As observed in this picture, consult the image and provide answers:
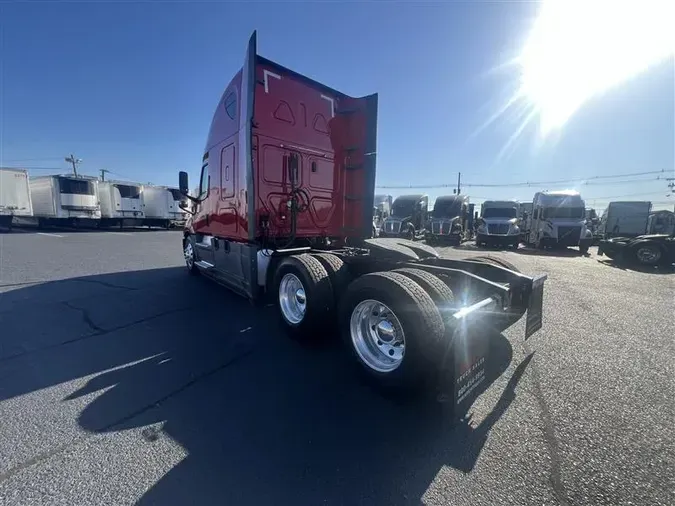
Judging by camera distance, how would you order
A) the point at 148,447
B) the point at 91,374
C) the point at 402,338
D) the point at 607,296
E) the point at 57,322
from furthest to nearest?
the point at 607,296
the point at 57,322
the point at 91,374
the point at 402,338
the point at 148,447

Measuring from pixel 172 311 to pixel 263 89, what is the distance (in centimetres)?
388

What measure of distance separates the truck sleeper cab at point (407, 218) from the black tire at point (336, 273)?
1511 cm

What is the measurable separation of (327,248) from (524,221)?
70.0 ft

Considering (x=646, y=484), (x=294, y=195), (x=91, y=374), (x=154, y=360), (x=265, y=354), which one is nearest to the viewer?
(x=646, y=484)

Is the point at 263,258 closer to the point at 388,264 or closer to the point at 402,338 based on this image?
the point at 388,264

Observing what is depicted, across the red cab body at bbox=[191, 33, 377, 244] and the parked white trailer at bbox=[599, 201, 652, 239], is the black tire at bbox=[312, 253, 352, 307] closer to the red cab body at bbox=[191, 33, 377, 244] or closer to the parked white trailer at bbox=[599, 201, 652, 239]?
the red cab body at bbox=[191, 33, 377, 244]

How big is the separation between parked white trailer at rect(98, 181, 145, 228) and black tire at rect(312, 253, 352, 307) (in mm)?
25600

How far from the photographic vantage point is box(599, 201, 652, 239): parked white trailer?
66.7ft

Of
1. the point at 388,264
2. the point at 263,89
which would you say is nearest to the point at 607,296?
the point at 388,264

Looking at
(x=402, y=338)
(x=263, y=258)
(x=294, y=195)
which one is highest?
(x=294, y=195)

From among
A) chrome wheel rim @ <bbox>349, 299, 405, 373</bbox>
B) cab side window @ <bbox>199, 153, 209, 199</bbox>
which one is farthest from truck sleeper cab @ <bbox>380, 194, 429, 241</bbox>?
chrome wheel rim @ <bbox>349, 299, 405, 373</bbox>

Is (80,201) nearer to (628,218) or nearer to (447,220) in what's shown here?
(447,220)

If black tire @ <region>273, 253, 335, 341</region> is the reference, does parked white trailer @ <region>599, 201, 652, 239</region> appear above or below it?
above

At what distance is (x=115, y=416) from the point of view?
7.87 feet
